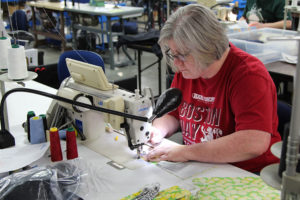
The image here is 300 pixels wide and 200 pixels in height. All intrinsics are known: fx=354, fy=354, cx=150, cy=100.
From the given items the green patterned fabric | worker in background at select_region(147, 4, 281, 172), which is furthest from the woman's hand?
the green patterned fabric

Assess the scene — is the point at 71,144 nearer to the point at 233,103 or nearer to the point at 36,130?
the point at 36,130

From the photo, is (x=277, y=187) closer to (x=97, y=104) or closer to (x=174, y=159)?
(x=174, y=159)

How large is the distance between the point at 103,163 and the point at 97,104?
0.24 metres

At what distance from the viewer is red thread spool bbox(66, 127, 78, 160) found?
136 cm

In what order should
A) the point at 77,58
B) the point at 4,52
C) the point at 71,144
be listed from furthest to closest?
the point at 77,58 → the point at 4,52 → the point at 71,144

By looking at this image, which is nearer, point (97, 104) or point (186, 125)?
point (97, 104)

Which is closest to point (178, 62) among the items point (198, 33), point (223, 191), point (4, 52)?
point (198, 33)

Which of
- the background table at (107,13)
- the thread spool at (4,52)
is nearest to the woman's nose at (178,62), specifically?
the thread spool at (4,52)

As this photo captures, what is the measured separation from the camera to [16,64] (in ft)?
4.70

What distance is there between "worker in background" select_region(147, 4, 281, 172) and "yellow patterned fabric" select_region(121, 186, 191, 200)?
235mm

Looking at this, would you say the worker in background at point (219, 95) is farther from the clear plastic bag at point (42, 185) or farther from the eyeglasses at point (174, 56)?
the clear plastic bag at point (42, 185)

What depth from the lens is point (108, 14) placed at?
5.19 metres

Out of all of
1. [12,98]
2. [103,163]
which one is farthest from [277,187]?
[12,98]

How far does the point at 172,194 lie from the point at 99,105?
489 mm
